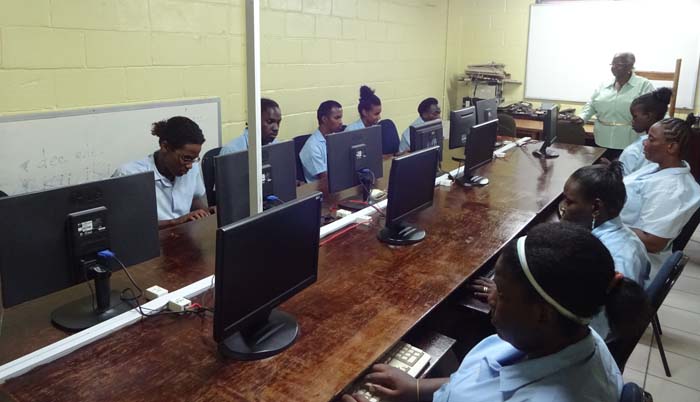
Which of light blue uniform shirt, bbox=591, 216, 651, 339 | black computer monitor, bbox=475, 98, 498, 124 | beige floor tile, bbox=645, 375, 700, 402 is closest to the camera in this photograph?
light blue uniform shirt, bbox=591, 216, 651, 339

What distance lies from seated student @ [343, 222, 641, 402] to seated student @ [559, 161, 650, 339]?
0.81 meters

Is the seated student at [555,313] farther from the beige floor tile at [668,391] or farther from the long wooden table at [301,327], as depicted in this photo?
the beige floor tile at [668,391]

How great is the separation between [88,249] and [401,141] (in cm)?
336

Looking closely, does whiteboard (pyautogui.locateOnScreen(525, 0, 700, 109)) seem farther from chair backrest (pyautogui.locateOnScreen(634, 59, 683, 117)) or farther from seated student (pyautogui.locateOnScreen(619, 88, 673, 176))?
seated student (pyautogui.locateOnScreen(619, 88, 673, 176))

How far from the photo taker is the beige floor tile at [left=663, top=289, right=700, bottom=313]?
3.33 metres

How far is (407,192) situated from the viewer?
2238mm

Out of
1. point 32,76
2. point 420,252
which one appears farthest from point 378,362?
point 32,76

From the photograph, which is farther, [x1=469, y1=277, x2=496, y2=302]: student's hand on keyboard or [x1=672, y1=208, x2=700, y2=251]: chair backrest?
[x1=672, y1=208, x2=700, y2=251]: chair backrest

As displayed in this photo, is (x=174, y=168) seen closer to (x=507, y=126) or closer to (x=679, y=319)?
(x=679, y=319)

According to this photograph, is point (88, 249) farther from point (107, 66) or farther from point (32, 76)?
point (107, 66)

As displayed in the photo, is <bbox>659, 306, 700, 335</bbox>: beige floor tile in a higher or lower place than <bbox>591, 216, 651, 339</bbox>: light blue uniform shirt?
lower

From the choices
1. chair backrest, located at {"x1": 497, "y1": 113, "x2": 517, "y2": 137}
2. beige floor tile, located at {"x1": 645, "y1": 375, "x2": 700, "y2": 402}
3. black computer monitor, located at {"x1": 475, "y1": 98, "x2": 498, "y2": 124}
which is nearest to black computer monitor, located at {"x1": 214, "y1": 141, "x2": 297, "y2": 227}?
beige floor tile, located at {"x1": 645, "y1": 375, "x2": 700, "y2": 402}

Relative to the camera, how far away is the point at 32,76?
2809mm

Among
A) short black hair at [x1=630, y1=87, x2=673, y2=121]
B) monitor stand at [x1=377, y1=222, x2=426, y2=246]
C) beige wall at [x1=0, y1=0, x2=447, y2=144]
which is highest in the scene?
beige wall at [x1=0, y1=0, x2=447, y2=144]
